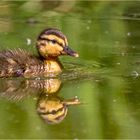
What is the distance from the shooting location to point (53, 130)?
6250mm

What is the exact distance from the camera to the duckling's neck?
27.8ft

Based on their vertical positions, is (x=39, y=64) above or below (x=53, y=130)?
below

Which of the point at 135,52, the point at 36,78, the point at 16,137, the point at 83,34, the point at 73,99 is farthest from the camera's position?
the point at 83,34

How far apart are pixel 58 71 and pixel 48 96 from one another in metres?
1.18

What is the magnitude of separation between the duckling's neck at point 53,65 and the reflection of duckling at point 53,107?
1.09 m

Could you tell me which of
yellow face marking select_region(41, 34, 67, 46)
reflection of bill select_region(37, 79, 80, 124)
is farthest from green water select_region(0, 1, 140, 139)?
yellow face marking select_region(41, 34, 67, 46)

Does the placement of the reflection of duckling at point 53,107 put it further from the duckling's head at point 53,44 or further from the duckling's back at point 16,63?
the duckling's head at point 53,44

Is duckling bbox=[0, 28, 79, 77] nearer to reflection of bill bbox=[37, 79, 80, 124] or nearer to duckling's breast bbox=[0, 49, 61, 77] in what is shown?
duckling's breast bbox=[0, 49, 61, 77]

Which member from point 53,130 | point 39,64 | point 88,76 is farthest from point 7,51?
point 53,130

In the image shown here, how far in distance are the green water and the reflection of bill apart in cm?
3

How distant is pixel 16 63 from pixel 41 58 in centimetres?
49

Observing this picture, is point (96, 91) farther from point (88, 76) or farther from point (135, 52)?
point (135, 52)

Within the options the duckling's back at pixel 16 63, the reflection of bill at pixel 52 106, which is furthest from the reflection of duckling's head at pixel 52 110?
the duckling's back at pixel 16 63

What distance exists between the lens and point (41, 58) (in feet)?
28.5
